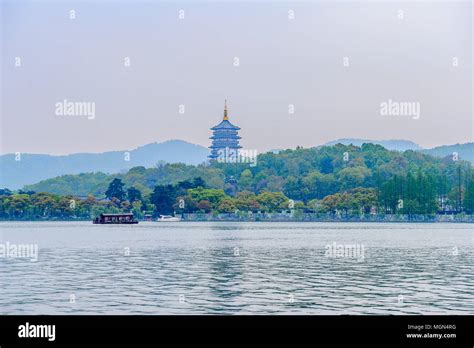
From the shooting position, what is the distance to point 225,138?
566 feet

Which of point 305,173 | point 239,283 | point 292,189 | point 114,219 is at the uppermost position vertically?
point 305,173

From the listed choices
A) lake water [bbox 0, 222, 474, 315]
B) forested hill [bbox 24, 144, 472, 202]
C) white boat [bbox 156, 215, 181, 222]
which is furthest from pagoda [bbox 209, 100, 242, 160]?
lake water [bbox 0, 222, 474, 315]

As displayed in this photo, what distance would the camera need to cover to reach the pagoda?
6796 inches

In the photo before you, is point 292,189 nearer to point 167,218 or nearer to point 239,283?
point 167,218

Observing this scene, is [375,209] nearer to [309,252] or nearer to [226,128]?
[226,128]

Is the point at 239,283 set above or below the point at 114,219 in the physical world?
below

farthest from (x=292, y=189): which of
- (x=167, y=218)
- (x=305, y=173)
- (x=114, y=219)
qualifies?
(x=114, y=219)

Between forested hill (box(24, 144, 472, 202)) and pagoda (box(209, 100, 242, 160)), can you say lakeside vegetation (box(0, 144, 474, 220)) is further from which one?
pagoda (box(209, 100, 242, 160))

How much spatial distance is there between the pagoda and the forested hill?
46.8 feet

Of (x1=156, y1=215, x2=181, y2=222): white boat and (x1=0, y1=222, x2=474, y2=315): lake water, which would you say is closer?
(x1=0, y1=222, x2=474, y2=315): lake water

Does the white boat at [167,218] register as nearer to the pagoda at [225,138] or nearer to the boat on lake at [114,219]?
the boat on lake at [114,219]

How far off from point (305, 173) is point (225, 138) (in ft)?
112
